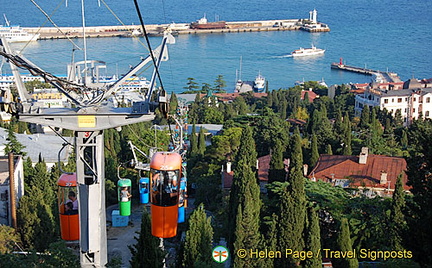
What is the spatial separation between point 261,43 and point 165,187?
87735 mm

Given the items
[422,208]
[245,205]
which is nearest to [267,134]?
[245,205]

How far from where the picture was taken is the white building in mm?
45938

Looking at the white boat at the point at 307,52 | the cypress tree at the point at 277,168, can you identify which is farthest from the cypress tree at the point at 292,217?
the white boat at the point at 307,52

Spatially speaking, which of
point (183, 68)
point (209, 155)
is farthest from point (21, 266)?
point (183, 68)

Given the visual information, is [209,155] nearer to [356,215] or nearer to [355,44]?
[356,215]

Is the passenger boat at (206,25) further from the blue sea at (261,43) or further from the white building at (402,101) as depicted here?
the white building at (402,101)

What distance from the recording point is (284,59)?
85812 millimetres

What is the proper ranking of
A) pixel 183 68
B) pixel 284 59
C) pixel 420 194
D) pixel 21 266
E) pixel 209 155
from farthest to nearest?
1. pixel 284 59
2. pixel 183 68
3. pixel 209 155
4. pixel 21 266
5. pixel 420 194

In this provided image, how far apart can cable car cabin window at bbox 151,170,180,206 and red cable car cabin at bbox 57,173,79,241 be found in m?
1.10

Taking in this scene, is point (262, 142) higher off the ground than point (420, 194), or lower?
lower

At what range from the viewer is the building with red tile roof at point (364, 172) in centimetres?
2194

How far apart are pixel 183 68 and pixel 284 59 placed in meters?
15.3

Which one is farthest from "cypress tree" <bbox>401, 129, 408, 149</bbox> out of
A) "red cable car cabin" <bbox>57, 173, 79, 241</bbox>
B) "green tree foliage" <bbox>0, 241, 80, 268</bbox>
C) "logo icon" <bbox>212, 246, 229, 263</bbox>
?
"red cable car cabin" <bbox>57, 173, 79, 241</bbox>

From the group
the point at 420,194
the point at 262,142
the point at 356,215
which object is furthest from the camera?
the point at 262,142
